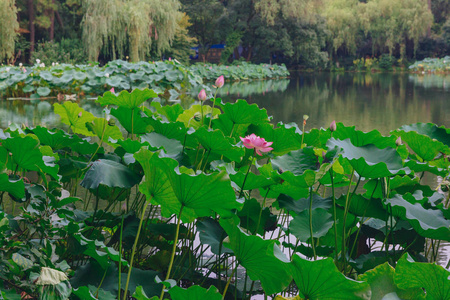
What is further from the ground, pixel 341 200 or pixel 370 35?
pixel 370 35

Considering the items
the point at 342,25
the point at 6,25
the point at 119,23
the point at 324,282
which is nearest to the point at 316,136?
the point at 324,282

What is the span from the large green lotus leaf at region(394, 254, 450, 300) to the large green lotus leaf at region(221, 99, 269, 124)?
77 cm

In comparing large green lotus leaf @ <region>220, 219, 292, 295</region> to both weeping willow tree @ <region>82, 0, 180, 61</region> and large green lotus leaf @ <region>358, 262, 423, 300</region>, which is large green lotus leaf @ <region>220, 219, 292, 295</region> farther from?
weeping willow tree @ <region>82, 0, 180, 61</region>

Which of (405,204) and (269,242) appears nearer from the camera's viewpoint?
(269,242)

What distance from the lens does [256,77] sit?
58.4ft

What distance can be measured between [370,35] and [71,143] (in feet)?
89.2

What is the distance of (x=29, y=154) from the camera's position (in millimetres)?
1236

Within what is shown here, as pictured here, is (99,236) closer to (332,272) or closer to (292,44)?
(332,272)

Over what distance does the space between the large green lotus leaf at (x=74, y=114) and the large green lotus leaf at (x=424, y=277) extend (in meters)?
1.18

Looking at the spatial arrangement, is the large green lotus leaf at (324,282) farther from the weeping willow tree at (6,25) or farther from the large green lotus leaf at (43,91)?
the weeping willow tree at (6,25)

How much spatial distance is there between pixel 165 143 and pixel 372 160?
1.94ft

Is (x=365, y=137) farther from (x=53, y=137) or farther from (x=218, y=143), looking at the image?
(x=53, y=137)

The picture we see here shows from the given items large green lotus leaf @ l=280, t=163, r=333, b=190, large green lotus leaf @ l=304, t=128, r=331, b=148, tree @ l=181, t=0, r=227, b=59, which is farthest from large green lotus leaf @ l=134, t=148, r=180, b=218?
tree @ l=181, t=0, r=227, b=59

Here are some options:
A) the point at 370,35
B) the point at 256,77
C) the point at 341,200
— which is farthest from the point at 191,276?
the point at 370,35
